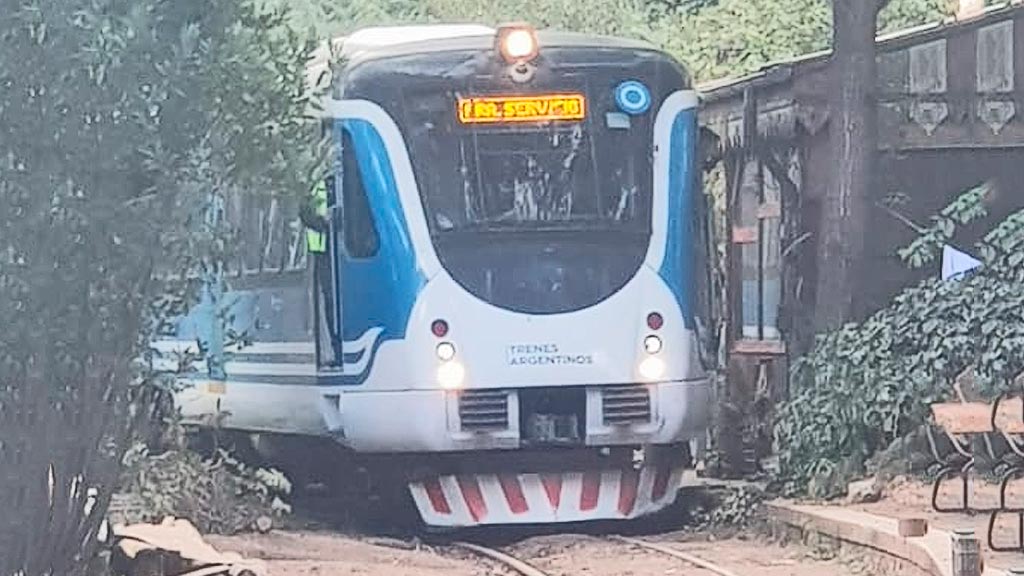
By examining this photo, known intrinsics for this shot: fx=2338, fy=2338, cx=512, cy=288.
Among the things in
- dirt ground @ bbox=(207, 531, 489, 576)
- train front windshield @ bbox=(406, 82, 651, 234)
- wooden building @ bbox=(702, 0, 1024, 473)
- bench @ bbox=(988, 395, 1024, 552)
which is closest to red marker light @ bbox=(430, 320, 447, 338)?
train front windshield @ bbox=(406, 82, 651, 234)

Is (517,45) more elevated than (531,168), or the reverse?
(517,45)

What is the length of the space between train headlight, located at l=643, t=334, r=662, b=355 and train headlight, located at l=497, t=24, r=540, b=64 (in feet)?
6.36

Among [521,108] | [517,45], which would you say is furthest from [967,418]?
[517,45]

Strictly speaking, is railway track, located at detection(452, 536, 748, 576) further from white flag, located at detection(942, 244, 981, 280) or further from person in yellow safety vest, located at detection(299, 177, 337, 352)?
white flag, located at detection(942, 244, 981, 280)

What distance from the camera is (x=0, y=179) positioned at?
28.5 feet

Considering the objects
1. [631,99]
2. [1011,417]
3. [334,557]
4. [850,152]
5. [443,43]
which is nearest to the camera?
[1011,417]

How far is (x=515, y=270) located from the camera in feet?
48.2

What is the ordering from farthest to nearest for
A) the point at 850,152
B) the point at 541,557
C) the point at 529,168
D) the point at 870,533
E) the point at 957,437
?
the point at 850,152
the point at 529,168
the point at 541,557
the point at 957,437
the point at 870,533

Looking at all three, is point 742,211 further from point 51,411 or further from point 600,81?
point 51,411

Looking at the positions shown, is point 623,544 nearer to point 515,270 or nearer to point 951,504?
point 515,270

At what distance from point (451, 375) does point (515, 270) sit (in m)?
0.78

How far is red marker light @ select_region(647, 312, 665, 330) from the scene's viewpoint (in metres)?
14.8

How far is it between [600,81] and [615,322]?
1.55 meters

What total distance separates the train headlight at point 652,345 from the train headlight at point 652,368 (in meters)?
0.04
